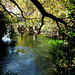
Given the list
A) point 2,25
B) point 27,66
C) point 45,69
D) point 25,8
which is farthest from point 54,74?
point 2,25

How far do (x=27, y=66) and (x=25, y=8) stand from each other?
5625mm

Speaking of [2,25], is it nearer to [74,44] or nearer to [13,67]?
[13,67]

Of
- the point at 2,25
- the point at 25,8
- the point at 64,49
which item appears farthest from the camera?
the point at 2,25

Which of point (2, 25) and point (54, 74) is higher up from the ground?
point (2, 25)

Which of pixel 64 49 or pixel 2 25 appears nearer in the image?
pixel 64 49

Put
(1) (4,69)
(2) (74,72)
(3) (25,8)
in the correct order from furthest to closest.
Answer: (3) (25,8), (1) (4,69), (2) (74,72)

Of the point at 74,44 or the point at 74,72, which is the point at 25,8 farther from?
the point at 74,72

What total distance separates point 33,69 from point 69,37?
4.88m

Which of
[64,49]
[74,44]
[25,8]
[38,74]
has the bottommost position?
[38,74]

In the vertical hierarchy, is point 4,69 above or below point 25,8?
below

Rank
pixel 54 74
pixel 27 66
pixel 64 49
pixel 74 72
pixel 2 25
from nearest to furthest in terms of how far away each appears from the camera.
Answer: pixel 74 72, pixel 64 49, pixel 54 74, pixel 27 66, pixel 2 25

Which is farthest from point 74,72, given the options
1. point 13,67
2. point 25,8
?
point 25,8

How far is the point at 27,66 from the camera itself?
8180mm

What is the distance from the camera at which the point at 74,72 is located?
3594mm
